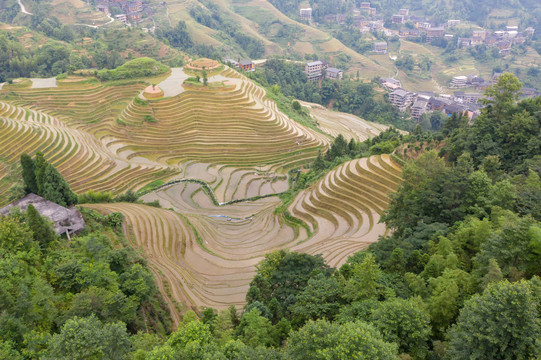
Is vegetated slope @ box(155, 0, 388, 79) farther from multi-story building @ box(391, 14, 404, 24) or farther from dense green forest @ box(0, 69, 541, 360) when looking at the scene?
dense green forest @ box(0, 69, 541, 360)

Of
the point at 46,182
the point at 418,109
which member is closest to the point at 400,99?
the point at 418,109

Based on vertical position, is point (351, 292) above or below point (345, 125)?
above

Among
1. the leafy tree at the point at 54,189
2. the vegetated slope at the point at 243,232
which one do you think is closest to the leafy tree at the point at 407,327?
the vegetated slope at the point at 243,232

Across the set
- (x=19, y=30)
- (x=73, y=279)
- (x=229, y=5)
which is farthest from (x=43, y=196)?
(x=229, y=5)

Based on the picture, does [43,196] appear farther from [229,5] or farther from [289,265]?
[229,5]

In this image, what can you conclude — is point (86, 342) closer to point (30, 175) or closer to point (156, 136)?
point (30, 175)

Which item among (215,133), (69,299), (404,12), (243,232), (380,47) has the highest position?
(404,12)

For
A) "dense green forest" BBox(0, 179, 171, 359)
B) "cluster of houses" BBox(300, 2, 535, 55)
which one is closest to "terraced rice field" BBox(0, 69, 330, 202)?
"dense green forest" BBox(0, 179, 171, 359)
